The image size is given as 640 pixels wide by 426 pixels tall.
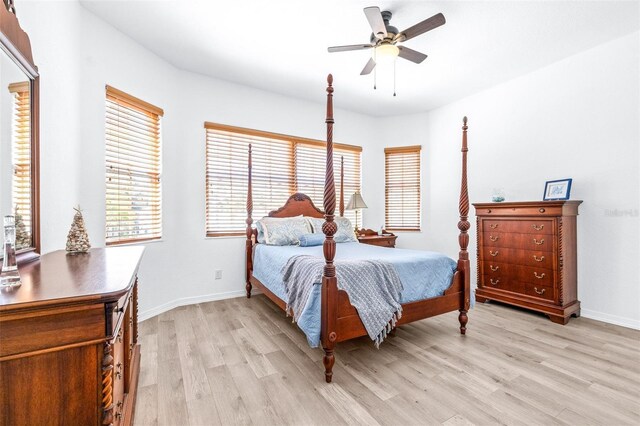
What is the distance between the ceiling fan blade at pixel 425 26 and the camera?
2146 mm

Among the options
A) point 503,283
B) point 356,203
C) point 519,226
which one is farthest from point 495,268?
point 356,203

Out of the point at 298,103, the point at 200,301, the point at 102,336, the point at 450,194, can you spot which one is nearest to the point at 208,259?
the point at 200,301

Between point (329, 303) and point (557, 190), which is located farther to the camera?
point (557, 190)

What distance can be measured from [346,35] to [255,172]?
6.83 ft

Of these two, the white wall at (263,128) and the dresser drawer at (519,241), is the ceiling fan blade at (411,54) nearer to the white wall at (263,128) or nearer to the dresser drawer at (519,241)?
the white wall at (263,128)

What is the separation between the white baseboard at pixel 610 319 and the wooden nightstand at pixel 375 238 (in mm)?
2348

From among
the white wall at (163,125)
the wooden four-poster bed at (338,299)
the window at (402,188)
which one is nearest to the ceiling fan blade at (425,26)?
the wooden four-poster bed at (338,299)

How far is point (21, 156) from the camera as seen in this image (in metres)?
1.43

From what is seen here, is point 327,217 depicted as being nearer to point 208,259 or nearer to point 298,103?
point 208,259

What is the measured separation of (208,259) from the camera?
3781 millimetres

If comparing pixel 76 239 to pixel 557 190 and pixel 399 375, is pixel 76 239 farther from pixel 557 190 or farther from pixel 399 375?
pixel 557 190

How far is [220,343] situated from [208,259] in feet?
4.73

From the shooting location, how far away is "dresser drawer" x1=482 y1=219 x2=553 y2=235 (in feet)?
10.3

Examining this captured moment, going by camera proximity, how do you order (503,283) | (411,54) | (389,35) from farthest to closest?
(503,283), (411,54), (389,35)
